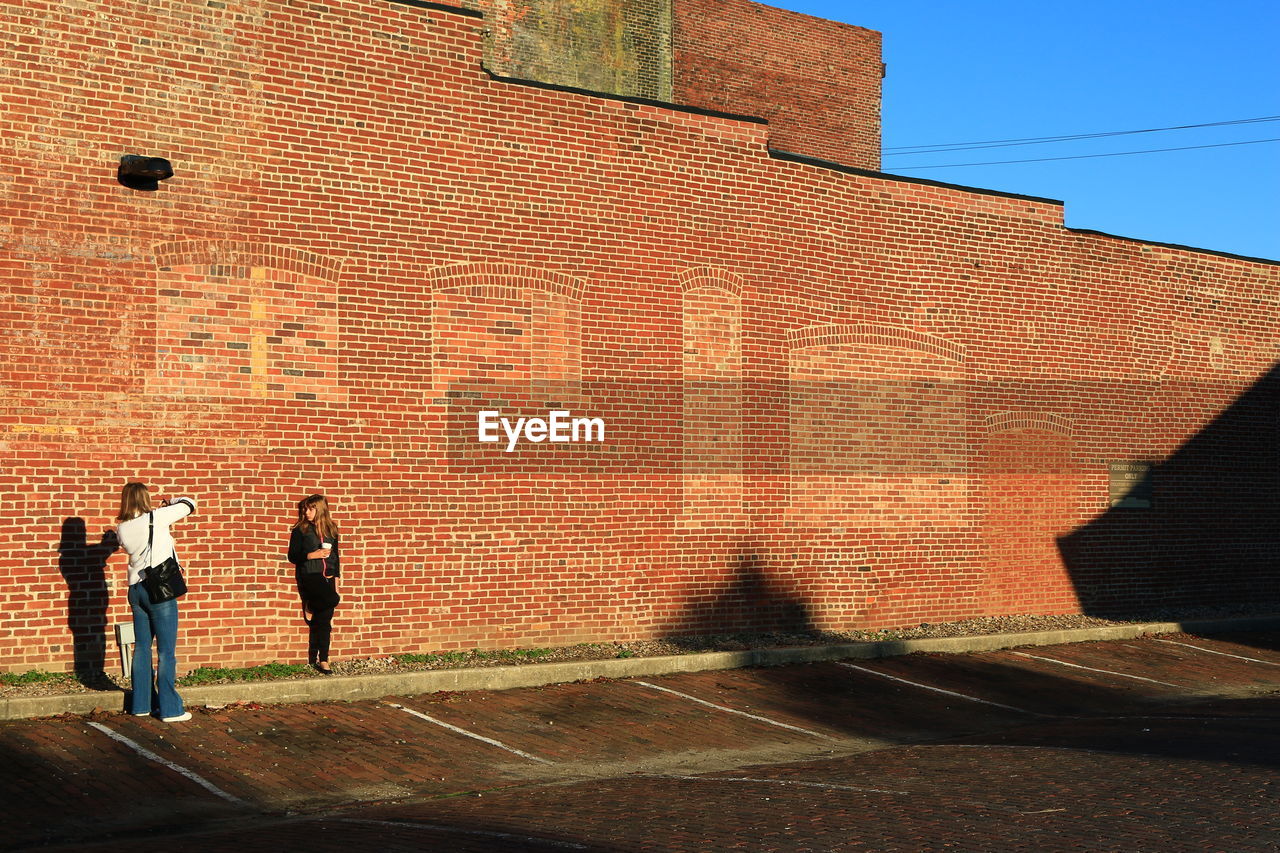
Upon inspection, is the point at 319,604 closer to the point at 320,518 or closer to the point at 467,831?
the point at 320,518

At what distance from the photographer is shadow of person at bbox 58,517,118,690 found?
465 inches

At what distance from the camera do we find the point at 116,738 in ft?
33.2

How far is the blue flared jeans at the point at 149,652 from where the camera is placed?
10633 mm

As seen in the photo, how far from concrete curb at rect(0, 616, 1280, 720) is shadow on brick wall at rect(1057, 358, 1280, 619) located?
154 cm

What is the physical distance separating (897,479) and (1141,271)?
5.54 metres

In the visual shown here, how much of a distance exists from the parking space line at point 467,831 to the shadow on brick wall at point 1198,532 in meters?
12.7

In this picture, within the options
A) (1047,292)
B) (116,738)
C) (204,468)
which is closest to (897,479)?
(1047,292)

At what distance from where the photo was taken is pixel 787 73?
3103cm

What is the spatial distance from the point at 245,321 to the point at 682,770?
19.2 feet

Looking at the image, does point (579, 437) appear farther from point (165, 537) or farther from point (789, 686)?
point (165, 537)

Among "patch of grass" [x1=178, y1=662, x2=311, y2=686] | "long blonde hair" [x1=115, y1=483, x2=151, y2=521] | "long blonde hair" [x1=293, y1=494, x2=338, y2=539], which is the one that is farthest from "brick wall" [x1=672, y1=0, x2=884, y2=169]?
"long blonde hair" [x1=115, y1=483, x2=151, y2=521]

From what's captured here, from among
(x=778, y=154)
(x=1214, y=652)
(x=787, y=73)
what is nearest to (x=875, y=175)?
(x=778, y=154)

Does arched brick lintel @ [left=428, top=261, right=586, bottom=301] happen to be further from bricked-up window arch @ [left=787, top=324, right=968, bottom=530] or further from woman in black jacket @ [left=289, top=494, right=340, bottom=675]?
bricked-up window arch @ [left=787, top=324, right=968, bottom=530]

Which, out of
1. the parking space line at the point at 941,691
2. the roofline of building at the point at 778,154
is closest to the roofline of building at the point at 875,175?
the roofline of building at the point at 778,154
